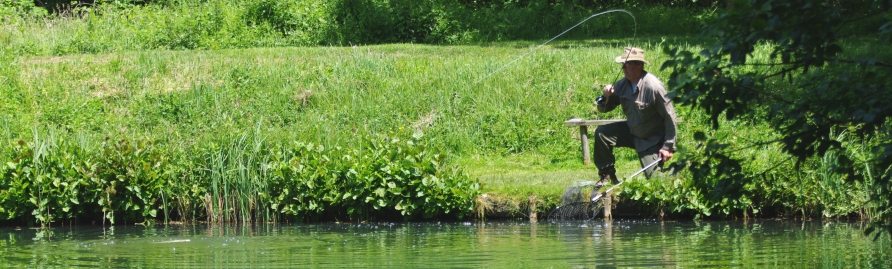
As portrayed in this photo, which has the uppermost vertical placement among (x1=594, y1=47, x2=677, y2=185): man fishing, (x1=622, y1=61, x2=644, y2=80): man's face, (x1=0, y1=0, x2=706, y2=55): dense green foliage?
(x1=0, y1=0, x2=706, y2=55): dense green foliage

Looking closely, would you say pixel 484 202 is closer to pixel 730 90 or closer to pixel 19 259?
pixel 19 259

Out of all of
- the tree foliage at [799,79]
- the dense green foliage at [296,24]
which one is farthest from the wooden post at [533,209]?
the dense green foliage at [296,24]

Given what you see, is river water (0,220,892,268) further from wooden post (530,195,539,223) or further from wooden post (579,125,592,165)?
wooden post (579,125,592,165)

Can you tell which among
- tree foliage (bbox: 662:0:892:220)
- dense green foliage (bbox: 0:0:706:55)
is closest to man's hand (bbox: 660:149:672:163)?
tree foliage (bbox: 662:0:892:220)

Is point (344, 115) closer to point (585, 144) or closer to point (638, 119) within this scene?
point (585, 144)

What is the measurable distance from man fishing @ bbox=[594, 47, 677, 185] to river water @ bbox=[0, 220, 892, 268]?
25.7 inches

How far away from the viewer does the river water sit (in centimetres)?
1048

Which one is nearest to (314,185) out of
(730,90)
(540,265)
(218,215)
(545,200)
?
(218,215)

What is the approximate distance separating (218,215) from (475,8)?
50.8 ft

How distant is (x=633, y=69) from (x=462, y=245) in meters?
2.59

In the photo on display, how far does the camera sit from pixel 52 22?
25516 millimetres

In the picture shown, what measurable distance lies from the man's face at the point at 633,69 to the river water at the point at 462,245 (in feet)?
4.50

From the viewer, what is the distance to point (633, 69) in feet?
43.4

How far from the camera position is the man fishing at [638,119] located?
13047 millimetres
